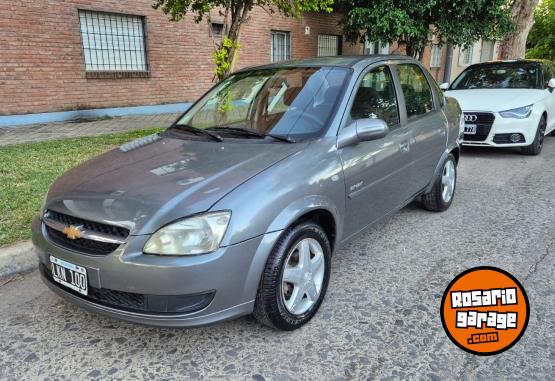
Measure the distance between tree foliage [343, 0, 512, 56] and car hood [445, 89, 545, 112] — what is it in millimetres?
3464

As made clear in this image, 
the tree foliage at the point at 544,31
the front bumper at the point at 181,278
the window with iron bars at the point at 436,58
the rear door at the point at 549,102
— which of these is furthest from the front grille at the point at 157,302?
the tree foliage at the point at 544,31

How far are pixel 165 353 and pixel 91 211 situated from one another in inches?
34.9

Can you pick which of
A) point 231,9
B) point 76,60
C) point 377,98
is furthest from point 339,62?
point 76,60

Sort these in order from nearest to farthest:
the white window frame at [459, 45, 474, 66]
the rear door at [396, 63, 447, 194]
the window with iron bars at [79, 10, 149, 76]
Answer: the rear door at [396, 63, 447, 194] < the window with iron bars at [79, 10, 149, 76] < the white window frame at [459, 45, 474, 66]

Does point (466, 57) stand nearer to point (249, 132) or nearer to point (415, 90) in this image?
point (415, 90)

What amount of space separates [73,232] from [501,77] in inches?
311

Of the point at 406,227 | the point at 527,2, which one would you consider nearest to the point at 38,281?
the point at 406,227

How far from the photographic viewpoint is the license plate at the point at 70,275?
2.38m

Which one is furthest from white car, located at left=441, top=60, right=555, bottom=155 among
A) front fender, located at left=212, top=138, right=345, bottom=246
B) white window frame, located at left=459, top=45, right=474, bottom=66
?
white window frame, located at left=459, top=45, right=474, bottom=66

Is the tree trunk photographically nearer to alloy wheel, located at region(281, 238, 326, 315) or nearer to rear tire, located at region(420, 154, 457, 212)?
rear tire, located at region(420, 154, 457, 212)

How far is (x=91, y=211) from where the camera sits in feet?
7.89

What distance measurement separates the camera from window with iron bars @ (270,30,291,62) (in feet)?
47.9

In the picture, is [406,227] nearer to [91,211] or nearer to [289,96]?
[289,96]

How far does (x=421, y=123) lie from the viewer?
159 inches
